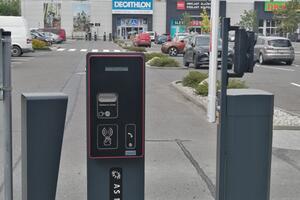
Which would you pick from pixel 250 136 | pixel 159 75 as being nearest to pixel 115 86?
pixel 250 136

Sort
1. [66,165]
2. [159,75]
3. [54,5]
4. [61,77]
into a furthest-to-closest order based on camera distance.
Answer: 1. [54,5]
2. [159,75]
3. [61,77]
4. [66,165]

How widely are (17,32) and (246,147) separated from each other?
29262mm

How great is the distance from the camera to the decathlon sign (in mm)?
91438

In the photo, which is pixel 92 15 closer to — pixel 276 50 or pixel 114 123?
pixel 276 50

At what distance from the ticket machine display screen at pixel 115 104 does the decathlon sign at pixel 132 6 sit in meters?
88.6

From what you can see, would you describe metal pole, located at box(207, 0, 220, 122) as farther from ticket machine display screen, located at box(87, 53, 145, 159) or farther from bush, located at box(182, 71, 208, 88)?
ticket machine display screen, located at box(87, 53, 145, 159)

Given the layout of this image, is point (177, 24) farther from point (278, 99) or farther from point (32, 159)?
point (32, 159)

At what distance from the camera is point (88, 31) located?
93.2 meters

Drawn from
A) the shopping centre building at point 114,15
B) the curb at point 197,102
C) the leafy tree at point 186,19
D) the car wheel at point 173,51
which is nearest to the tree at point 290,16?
the leafy tree at point 186,19

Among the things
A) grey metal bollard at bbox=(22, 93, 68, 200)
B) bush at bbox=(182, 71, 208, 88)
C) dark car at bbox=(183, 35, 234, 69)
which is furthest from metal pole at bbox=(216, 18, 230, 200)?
dark car at bbox=(183, 35, 234, 69)

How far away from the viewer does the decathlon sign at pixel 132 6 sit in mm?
91438

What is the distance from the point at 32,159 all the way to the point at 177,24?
9289 centimetres

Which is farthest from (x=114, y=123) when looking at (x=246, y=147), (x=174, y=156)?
(x=174, y=156)

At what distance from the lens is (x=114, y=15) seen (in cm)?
9356
